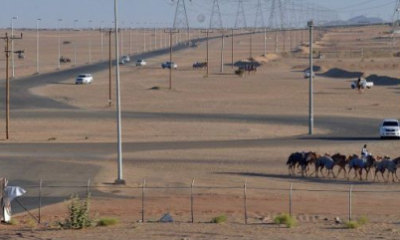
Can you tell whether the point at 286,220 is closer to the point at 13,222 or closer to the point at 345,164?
the point at 13,222

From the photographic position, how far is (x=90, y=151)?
53.2m

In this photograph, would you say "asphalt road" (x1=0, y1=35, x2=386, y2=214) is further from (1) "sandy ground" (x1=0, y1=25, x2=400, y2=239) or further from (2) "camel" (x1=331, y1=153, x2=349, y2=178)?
(2) "camel" (x1=331, y1=153, x2=349, y2=178)

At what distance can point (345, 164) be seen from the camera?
42844mm

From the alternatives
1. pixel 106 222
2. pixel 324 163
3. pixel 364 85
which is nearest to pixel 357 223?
pixel 106 222

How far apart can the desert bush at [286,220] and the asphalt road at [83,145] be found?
32.4ft

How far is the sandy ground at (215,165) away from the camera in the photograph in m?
28.0

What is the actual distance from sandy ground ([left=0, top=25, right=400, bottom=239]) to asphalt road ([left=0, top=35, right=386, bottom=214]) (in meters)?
1.19

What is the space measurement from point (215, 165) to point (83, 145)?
486 inches

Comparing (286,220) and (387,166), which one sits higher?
(387,166)

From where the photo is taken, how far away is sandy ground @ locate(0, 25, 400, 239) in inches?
1103

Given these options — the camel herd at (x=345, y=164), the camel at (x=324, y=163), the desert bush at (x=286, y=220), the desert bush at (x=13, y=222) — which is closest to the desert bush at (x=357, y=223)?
the desert bush at (x=286, y=220)

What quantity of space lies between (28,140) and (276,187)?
25.4 metres

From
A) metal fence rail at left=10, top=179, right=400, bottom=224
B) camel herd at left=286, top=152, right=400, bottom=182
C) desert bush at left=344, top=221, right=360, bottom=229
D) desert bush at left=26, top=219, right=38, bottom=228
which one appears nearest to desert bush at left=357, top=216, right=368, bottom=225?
desert bush at left=344, top=221, right=360, bottom=229

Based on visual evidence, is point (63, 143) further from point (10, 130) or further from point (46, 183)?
point (46, 183)
